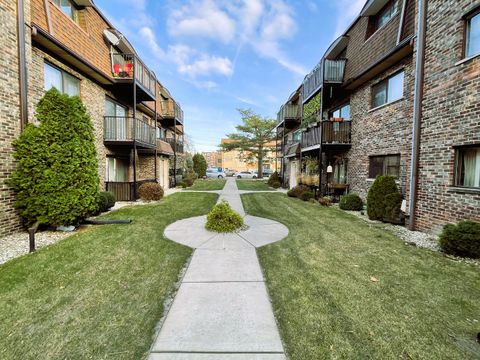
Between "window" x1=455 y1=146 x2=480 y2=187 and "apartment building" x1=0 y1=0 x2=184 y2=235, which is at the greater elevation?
"apartment building" x1=0 y1=0 x2=184 y2=235

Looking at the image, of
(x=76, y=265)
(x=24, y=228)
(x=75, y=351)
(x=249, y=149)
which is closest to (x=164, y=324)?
(x=75, y=351)

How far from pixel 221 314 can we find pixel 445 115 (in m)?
6.97

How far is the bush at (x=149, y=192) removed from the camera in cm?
1105

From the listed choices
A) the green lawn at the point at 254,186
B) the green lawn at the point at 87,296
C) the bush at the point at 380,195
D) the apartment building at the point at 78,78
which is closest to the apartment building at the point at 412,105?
the bush at the point at 380,195

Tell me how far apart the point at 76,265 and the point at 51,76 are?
7.13 metres

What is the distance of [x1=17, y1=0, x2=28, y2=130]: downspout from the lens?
544 centimetres

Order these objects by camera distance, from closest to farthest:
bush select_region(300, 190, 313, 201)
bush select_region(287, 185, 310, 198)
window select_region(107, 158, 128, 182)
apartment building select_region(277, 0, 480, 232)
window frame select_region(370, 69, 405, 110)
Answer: apartment building select_region(277, 0, 480, 232)
window frame select_region(370, 69, 405, 110)
window select_region(107, 158, 128, 182)
bush select_region(300, 190, 313, 201)
bush select_region(287, 185, 310, 198)

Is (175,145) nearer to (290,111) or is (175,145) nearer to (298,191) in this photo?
(290,111)

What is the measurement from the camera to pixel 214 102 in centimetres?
3331

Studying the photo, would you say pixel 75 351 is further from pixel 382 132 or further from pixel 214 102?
pixel 214 102

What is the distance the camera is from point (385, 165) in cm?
863

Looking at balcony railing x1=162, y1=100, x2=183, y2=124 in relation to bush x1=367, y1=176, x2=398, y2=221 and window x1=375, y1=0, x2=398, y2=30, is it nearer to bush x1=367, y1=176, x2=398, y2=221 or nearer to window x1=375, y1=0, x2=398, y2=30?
window x1=375, y1=0, x2=398, y2=30

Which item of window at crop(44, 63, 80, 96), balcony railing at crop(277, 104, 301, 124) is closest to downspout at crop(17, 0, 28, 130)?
window at crop(44, 63, 80, 96)

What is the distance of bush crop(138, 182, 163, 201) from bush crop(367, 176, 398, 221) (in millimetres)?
9623
